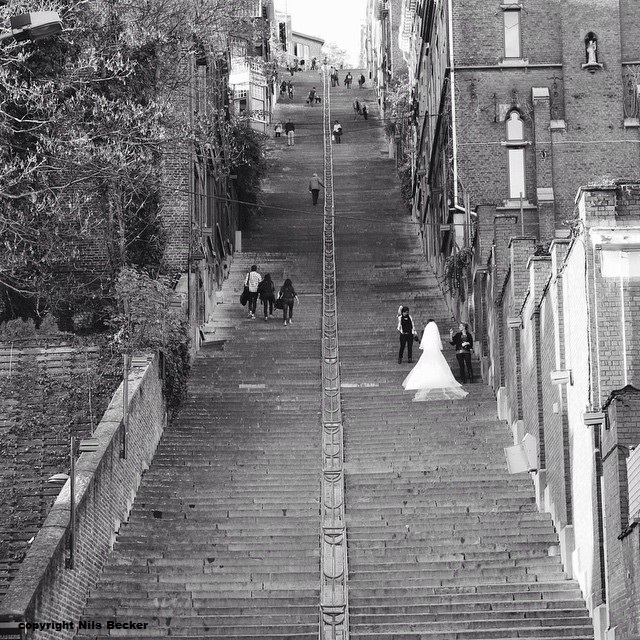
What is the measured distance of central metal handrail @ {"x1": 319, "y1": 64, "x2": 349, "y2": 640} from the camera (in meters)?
19.1

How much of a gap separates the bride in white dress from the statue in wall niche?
39.3 feet

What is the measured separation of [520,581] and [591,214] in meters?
5.00

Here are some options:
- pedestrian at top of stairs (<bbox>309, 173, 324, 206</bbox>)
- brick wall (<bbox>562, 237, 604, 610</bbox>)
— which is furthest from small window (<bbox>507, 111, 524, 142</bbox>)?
brick wall (<bbox>562, 237, 604, 610</bbox>)

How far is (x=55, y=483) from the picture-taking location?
22.6 meters

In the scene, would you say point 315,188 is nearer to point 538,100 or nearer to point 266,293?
point 538,100

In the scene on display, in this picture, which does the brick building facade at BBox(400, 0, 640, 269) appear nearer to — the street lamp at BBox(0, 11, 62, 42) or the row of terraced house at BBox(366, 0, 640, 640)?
the row of terraced house at BBox(366, 0, 640, 640)

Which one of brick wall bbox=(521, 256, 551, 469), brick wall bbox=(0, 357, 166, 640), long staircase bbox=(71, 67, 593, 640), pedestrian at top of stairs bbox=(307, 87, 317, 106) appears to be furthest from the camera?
pedestrian at top of stairs bbox=(307, 87, 317, 106)

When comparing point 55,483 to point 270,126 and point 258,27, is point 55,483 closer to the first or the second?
point 258,27

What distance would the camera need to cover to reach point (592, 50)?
36156mm

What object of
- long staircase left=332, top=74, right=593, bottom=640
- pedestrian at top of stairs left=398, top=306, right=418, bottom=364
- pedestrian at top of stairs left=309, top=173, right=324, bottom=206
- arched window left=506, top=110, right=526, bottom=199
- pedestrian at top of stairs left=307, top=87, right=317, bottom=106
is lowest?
long staircase left=332, top=74, right=593, bottom=640

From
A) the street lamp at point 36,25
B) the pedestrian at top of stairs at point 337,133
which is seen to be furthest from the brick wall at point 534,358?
the pedestrian at top of stairs at point 337,133

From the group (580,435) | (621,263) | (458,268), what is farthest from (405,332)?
(621,263)

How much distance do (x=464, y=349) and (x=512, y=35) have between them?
1147 centimetres

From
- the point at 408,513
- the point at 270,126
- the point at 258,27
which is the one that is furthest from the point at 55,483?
the point at 270,126
